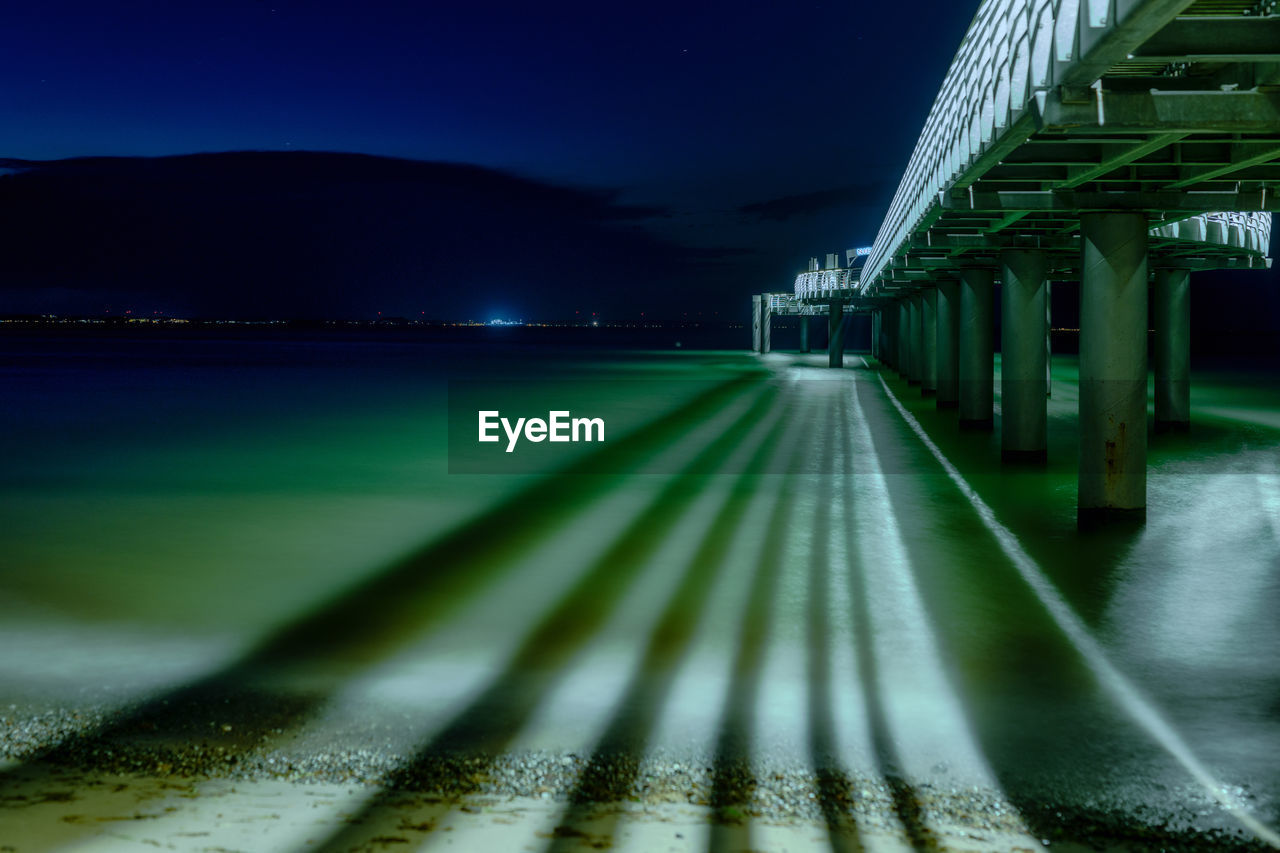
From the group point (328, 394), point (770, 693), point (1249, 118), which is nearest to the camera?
point (770, 693)

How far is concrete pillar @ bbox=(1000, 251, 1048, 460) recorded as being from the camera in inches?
815

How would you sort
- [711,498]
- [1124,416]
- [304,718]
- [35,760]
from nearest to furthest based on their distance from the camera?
[35,760]
[304,718]
[1124,416]
[711,498]

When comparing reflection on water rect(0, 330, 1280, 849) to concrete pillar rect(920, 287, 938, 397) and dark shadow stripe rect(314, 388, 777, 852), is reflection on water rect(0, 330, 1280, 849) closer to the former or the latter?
dark shadow stripe rect(314, 388, 777, 852)

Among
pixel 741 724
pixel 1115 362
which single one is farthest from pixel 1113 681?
pixel 1115 362

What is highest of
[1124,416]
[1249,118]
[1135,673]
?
[1249,118]

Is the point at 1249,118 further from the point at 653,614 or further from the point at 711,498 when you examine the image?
the point at 711,498

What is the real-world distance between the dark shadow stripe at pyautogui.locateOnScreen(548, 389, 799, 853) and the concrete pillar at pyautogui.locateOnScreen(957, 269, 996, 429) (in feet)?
48.3

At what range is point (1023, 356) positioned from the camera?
68.8 feet

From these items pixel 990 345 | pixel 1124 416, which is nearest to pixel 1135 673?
pixel 1124 416

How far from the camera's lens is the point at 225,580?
11.5m

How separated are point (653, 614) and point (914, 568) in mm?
3287

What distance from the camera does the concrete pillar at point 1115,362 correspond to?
14.1 metres

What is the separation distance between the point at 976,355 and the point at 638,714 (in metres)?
20.8

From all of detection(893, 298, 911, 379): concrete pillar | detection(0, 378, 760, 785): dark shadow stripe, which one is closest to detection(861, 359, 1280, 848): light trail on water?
detection(0, 378, 760, 785): dark shadow stripe
